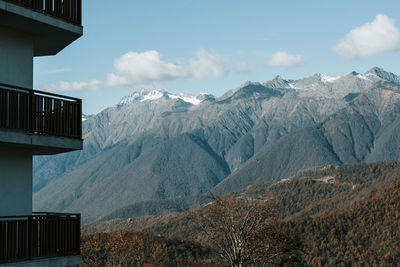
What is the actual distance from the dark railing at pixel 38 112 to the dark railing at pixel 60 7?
2.57m

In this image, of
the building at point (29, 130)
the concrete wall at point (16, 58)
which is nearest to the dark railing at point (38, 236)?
the building at point (29, 130)

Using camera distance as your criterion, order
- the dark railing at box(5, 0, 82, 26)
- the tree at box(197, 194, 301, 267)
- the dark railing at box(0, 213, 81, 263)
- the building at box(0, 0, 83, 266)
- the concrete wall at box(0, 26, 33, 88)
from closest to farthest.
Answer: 1. the dark railing at box(0, 213, 81, 263)
2. the building at box(0, 0, 83, 266)
3. the dark railing at box(5, 0, 82, 26)
4. the concrete wall at box(0, 26, 33, 88)
5. the tree at box(197, 194, 301, 267)

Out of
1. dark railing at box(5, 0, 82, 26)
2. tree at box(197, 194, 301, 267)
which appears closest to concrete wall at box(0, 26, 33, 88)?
dark railing at box(5, 0, 82, 26)

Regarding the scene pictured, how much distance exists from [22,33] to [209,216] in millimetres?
45369

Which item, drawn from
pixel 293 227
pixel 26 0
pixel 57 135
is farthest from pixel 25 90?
pixel 293 227

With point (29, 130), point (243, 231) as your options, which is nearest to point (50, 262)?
point (29, 130)

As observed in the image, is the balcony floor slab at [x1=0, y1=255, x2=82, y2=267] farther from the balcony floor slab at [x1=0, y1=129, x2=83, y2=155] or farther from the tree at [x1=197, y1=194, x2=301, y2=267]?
the tree at [x1=197, y1=194, x2=301, y2=267]

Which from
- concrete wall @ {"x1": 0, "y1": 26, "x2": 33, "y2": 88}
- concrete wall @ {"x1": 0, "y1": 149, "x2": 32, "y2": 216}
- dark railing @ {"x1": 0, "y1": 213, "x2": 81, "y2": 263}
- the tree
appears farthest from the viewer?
the tree

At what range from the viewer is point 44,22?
17859 mm

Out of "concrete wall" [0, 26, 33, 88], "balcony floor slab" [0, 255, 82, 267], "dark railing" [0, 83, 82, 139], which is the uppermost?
"concrete wall" [0, 26, 33, 88]

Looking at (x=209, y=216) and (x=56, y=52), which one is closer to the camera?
(x=56, y=52)

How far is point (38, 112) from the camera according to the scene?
17547mm

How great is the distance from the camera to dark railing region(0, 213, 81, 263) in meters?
16.3

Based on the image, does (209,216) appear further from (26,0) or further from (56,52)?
(26,0)
